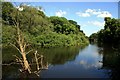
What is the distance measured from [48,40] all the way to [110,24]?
2331 cm

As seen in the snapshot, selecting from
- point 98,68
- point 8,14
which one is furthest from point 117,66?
point 8,14

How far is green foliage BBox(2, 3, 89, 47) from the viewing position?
22.0m

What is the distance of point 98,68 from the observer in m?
21.0

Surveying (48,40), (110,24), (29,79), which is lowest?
(29,79)

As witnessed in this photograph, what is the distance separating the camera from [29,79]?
53.2ft

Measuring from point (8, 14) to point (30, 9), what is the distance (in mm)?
2532

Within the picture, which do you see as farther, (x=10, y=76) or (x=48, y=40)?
(x=48, y=40)

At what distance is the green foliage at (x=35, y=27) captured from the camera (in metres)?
22.0

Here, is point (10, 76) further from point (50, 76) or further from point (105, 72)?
point (105, 72)

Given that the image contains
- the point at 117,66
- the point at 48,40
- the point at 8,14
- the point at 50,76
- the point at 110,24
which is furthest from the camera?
the point at 110,24

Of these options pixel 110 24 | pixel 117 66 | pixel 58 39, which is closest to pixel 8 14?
pixel 117 66

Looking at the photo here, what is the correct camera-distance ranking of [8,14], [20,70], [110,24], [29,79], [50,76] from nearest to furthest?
[29,79], [50,76], [20,70], [8,14], [110,24]

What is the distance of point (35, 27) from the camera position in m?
37.3

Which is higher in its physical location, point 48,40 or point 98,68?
point 48,40
